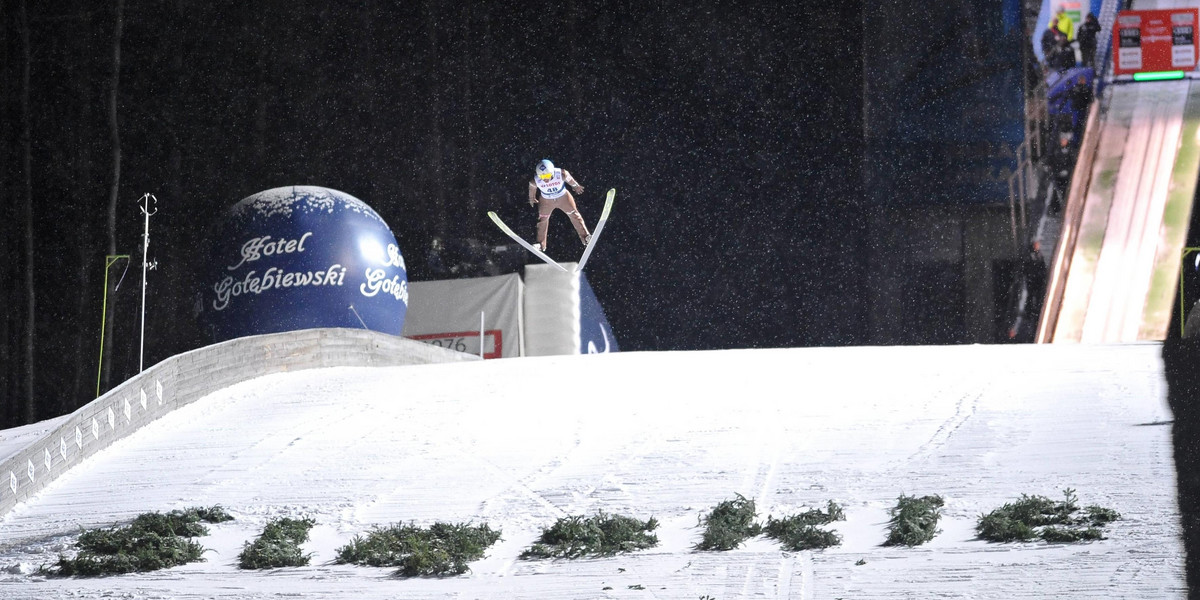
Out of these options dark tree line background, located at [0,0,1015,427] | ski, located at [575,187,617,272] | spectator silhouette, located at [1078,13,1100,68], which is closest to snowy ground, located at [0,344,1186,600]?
ski, located at [575,187,617,272]

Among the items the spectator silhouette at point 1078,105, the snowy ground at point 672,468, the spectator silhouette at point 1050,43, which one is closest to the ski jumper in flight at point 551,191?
the snowy ground at point 672,468

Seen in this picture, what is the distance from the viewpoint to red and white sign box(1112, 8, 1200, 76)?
62.1 feet

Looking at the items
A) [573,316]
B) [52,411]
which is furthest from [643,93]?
[52,411]

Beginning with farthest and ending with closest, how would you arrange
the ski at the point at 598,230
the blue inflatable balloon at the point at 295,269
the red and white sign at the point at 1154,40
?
the red and white sign at the point at 1154,40 < the ski at the point at 598,230 < the blue inflatable balloon at the point at 295,269

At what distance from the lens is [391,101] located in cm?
2152

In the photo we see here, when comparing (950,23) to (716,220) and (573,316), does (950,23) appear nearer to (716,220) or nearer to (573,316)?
(716,220)

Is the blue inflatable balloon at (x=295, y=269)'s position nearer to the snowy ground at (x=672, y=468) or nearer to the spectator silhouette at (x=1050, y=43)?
the snowy ground at (x=672, y=468)

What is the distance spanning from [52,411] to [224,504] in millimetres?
15311

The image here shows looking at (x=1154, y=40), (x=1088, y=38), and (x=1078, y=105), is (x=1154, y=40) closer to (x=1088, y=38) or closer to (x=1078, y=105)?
(x=1088, y=38)

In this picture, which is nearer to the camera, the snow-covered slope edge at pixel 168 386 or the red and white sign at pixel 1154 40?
the snow-covered slope edge at pixel 168 386

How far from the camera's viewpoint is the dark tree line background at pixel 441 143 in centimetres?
2022

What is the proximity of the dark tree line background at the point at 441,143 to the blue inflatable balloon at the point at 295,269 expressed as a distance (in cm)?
720

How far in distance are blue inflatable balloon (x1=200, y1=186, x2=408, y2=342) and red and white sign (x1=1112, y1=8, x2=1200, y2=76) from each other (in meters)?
11.7

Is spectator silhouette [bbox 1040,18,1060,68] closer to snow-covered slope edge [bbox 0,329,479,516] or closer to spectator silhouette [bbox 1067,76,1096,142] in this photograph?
spectator silhouette [bbox 1067,76,1096,142]
